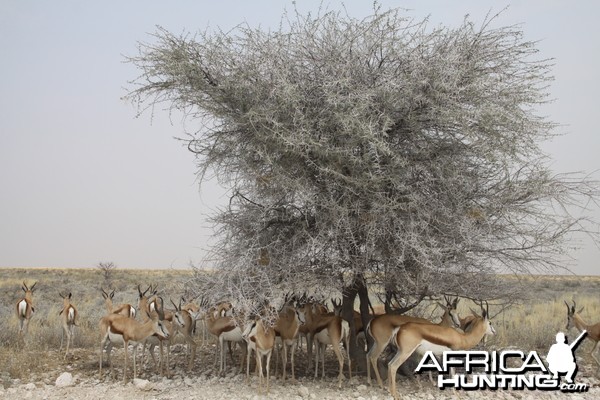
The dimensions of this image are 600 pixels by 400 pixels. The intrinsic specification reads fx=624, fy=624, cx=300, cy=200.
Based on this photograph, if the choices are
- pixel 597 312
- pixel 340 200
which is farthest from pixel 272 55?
pixel 597 312

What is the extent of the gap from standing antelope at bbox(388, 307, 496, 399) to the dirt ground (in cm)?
79

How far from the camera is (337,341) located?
427 inches

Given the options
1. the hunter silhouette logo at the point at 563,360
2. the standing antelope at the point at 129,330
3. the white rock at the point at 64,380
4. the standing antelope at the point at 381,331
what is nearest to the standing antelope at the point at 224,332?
the standing antelope at the point at 129,330

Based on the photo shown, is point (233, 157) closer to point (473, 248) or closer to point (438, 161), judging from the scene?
point (438, 161)

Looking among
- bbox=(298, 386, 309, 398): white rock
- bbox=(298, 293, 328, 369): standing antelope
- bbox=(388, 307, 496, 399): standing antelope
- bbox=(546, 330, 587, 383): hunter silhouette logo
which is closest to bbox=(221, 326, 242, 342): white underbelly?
bbox=(298, 293, 328, 369): standing antelope

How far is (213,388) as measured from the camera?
35.4ft

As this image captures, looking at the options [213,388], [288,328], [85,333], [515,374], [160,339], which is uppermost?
[288,328]

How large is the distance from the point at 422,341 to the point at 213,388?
3722 millimetres

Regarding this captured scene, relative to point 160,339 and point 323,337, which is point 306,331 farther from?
point 160,339

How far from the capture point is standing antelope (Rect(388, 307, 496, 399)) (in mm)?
9602

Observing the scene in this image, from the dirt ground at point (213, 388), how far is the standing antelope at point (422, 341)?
2.58 feet

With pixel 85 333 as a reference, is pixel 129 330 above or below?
above

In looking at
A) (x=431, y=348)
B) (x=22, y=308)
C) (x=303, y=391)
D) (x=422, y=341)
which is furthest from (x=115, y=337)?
(x=431, y=348)

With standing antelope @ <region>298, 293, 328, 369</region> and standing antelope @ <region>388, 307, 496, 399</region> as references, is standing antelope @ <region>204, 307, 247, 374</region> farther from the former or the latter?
standing antelope @ <region>388, 307, 496, 399</region>
